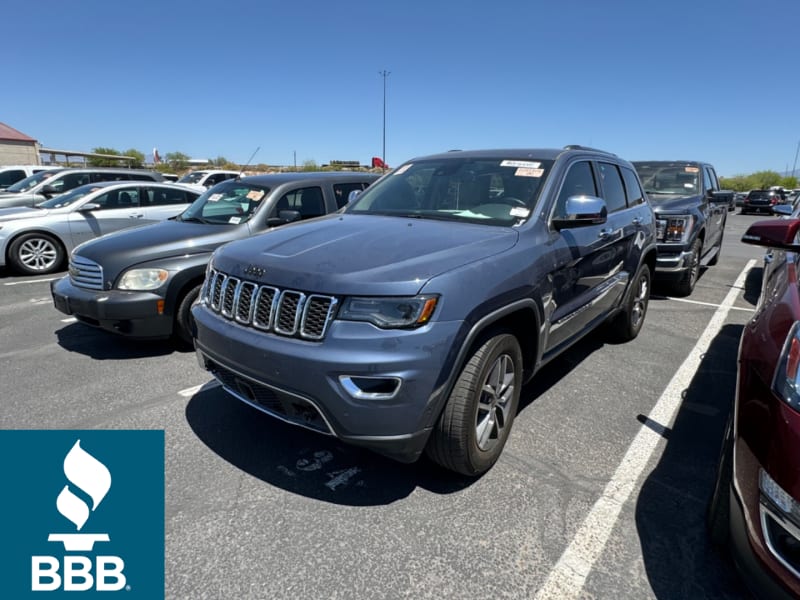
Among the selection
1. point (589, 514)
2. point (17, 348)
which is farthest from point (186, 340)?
point (589, 514)

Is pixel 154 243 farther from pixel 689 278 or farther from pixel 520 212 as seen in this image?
pixel 689 278

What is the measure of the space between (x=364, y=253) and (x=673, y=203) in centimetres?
630

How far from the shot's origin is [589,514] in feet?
8.20

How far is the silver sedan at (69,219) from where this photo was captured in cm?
820

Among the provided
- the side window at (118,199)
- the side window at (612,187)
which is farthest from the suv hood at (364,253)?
the side window at (118,199)

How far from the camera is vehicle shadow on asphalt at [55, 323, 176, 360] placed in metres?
4.64

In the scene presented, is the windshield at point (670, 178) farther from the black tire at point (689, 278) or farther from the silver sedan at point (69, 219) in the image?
the silver sedan at point (69, 219)

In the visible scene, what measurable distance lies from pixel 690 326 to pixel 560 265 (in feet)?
11.6

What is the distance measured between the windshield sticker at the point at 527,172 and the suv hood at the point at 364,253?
0.65m

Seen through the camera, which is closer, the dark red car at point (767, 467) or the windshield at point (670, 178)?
the dark red car at point (767, 467)

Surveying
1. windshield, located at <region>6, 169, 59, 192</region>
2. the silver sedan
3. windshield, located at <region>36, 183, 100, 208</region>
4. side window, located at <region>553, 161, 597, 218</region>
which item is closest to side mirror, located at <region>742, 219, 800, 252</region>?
side window, located at <region>553, 161, 597, 218</region>

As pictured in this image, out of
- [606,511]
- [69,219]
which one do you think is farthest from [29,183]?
[606,511]

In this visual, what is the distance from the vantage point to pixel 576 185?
3736 mm

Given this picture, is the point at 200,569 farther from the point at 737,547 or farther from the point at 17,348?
the point at 17,348
